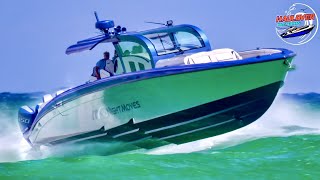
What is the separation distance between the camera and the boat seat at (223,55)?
35.8 feet

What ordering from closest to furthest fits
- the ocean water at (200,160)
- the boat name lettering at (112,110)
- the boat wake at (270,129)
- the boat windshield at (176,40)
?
the ocean water at (200,160), the boat name lettering at (112,110), the boat windshield at (176,40), the boat wake at (270,129)

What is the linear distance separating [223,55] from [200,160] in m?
1.91

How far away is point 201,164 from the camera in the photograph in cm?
967

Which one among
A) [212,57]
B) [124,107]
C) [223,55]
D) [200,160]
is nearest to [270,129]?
[223,55]

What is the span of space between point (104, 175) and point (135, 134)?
234 cm

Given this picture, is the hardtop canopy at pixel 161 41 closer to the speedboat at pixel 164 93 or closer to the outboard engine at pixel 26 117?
the speedboat at pixel 164 93

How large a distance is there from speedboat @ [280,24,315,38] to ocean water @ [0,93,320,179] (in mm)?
5791

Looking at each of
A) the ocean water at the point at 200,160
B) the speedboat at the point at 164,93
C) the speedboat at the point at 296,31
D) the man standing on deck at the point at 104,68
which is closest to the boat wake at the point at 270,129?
the ocean water at the point at 200,160

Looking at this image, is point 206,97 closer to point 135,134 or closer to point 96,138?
point 135,134

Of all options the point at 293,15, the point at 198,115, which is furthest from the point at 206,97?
the point at 293,15

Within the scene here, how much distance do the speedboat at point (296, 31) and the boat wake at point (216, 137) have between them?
2.53 meters

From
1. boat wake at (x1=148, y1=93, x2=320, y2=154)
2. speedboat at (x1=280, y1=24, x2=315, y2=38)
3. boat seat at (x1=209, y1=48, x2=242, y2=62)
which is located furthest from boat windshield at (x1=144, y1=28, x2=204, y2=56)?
speedboat at (x1=280, y1=24, x2=315, y2=38)

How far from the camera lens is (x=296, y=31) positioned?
1998 cm

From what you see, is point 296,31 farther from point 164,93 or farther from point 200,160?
point 200,160
